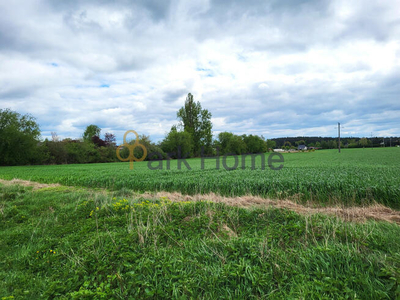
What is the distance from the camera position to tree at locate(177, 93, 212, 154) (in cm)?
6938

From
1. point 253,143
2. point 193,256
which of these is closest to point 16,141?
point 193,256

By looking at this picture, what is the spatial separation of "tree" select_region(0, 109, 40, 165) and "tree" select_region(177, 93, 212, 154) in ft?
128

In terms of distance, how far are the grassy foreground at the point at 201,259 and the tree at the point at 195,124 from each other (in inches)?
2494

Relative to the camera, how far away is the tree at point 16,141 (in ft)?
129

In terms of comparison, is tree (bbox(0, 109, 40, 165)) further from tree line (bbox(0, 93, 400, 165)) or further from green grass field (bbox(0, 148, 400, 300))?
green grass field (bbox(0, 148, 400, 300))

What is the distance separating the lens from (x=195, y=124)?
70.1 meters

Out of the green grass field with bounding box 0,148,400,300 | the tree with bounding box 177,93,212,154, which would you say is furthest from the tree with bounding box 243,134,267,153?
Result: the green grass field with bounding box 0,148,400,300

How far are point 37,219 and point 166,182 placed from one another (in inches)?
265

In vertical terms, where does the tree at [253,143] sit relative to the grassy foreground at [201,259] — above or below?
above

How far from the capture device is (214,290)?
3029 millimetres

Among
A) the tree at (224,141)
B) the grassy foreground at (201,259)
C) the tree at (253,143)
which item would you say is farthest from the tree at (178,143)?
the grassy foreground at (201,259)

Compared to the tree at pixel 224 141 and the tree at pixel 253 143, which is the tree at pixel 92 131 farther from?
the tree at pixel 253 143

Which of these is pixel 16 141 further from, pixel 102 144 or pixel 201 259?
pixel 201 259

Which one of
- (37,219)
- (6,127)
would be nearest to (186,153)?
(6,127)
